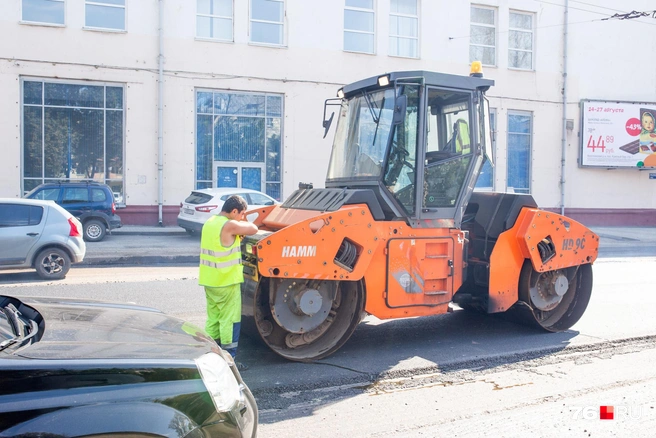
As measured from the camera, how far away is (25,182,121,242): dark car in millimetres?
17391

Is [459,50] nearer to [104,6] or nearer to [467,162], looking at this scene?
[104,6]

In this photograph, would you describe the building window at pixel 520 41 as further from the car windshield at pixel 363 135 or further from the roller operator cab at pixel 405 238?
the car windshield at pixel 363 135

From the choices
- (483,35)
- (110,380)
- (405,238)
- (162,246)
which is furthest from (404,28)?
(110,380)

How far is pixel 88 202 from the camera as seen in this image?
17.6 m

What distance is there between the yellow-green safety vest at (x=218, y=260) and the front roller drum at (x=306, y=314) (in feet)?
1.18

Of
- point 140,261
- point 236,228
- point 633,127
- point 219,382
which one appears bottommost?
point 140,261

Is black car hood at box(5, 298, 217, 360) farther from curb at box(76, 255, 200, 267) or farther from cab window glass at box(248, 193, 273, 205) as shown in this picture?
cab window glass at box(248, 193, 273, 205)

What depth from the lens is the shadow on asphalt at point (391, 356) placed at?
530cm

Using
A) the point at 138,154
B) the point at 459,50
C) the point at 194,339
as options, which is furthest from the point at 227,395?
the point at 459,50

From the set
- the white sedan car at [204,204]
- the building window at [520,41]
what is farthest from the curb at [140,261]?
the building window at [520,41]

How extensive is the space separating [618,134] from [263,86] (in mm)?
16391

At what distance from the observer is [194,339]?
11.1 feet

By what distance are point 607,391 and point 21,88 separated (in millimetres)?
20328

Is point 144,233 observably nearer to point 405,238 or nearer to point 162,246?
point 162,246
